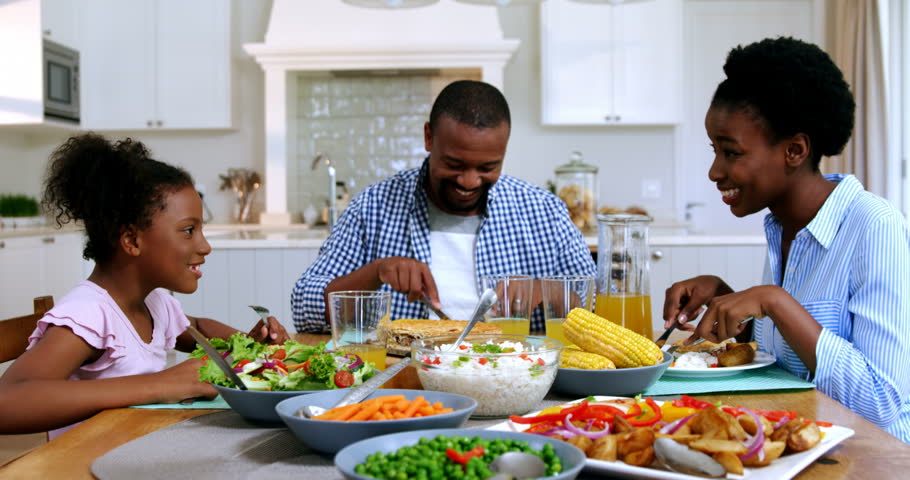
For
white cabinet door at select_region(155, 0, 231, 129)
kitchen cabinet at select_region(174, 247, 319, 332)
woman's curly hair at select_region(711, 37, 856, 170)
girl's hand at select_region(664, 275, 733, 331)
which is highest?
white cabinet door at select_region(155, 0, 231, 129)

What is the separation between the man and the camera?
6.22ft

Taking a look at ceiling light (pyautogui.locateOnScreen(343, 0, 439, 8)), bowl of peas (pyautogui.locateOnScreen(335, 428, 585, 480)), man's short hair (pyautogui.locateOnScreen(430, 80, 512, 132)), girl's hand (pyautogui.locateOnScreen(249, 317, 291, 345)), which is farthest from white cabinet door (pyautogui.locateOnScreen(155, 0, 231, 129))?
bowl of peas (pyautogui.locateOnScreen(335, 428, 585, 480))

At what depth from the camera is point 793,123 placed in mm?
1457

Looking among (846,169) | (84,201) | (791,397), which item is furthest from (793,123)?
(846,169)

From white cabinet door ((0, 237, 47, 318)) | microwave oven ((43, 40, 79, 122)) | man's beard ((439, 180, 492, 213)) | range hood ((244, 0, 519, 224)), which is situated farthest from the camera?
range hood ((244, 0, 519, 224))

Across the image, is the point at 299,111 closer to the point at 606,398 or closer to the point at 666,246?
the point at 666,246

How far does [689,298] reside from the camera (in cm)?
159

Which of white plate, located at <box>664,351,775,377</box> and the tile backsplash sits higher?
the tile backsplash

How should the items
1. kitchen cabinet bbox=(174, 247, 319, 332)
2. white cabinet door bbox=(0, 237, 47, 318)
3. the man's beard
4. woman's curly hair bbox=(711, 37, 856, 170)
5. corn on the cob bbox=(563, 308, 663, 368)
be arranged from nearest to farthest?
corn on the cob bbox=(563, 308, 663, 368), woman's curly hair bbox=(711, 37, 856, 170), the man's beard, kitchen cabinet bbox=(174, 247, 319, 332), white cabinet door bbox=(0, 237, 47, 318)

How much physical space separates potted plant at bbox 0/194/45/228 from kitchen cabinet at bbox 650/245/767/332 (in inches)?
145

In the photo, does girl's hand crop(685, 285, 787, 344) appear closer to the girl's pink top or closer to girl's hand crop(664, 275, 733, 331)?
girl's hand crop(664, 275, 733, 331)

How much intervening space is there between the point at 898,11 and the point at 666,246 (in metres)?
2.16

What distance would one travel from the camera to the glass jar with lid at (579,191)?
4.50 m

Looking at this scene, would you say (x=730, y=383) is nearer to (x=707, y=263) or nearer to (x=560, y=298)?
(x=560, y=298)
